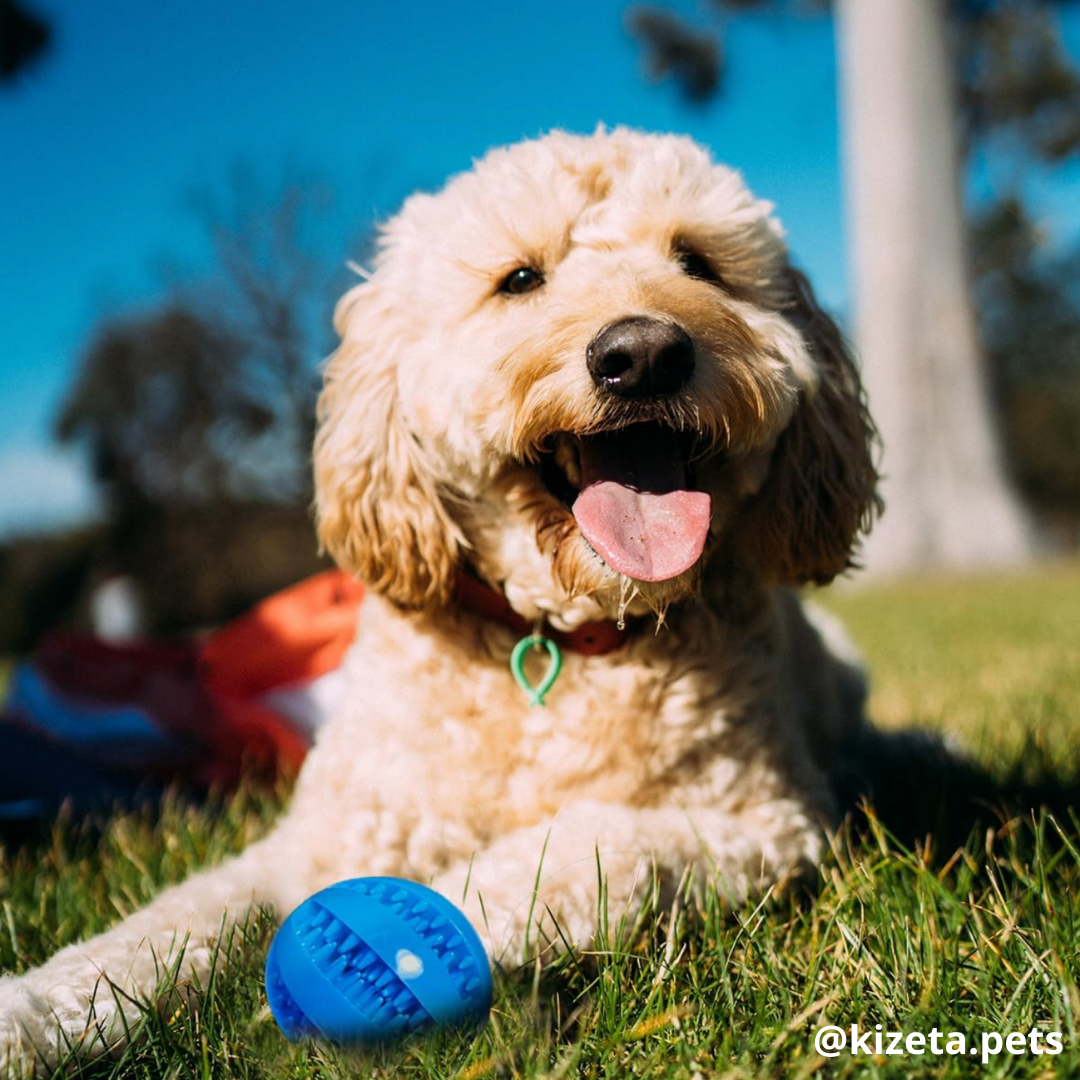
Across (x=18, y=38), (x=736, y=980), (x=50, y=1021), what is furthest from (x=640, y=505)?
(x=18, y=38)

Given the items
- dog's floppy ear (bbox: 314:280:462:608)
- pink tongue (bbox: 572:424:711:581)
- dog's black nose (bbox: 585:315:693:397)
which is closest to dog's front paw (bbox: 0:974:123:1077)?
dog's floppy ear (bbox: 314:280:462:608)

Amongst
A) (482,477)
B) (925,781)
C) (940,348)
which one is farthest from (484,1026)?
(940,348)

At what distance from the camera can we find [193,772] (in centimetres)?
359

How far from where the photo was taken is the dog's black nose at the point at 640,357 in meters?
1.90

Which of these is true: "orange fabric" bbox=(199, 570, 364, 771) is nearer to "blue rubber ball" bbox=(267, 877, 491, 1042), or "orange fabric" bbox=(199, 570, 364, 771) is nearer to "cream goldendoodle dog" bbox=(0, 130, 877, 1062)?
"cream goldendoodle dog" bbox=(0, 130, 877, 1062)

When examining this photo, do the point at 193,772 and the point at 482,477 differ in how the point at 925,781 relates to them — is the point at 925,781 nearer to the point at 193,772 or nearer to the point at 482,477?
the point at 482,477

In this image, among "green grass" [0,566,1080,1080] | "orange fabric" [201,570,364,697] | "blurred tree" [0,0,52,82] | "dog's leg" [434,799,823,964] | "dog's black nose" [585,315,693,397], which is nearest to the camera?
"green grass" [0,566,1080,1080]

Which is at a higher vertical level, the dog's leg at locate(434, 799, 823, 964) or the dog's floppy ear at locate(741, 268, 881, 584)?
the dog's floppy ear at locate(741, 268, 881, 584)

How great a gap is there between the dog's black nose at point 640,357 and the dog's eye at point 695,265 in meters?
0.42

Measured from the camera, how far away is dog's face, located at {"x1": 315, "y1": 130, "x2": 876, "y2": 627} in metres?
1.97

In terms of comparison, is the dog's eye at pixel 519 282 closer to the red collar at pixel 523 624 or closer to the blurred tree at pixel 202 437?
the red collar at pixel 523 624

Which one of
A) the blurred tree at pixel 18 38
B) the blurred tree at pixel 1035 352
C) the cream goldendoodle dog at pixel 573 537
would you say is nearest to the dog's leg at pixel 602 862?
the cream goldendoodle dog at pixel 573 537

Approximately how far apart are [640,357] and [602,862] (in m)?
0.89

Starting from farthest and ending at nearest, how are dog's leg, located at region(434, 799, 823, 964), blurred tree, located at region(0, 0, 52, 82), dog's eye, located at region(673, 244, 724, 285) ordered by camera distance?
blurred tree, located at region(0, 0, 52, 82)
dog's eye, located at region(673, 244, 724, 285)
dog's leg, located at region(434, 799, 823, 964)
